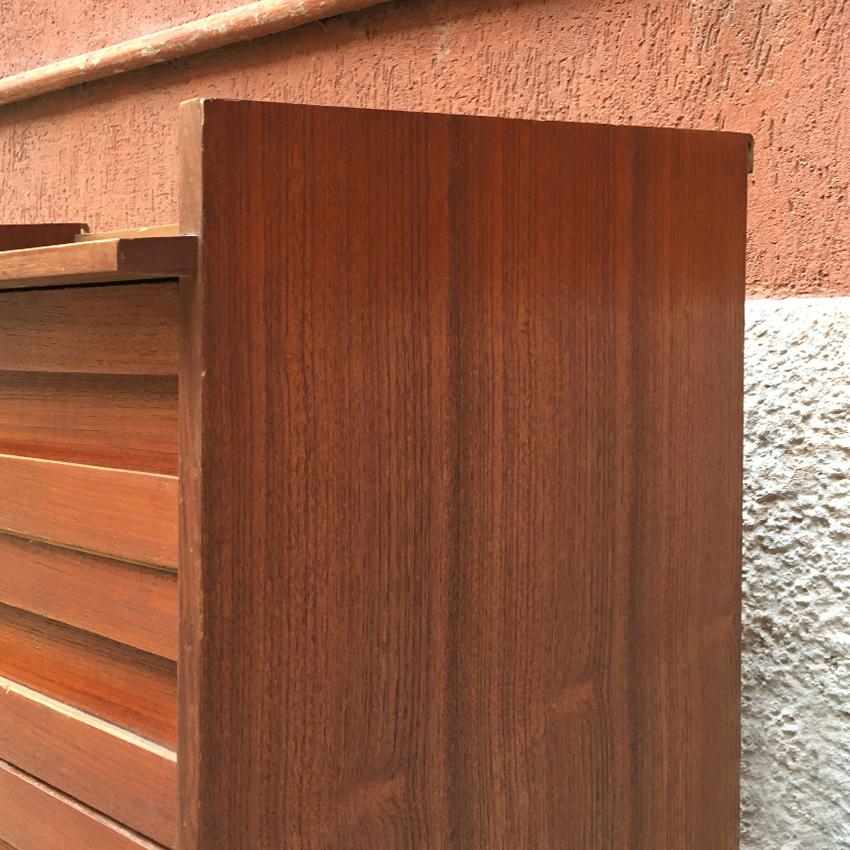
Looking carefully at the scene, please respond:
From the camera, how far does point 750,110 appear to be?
4.29 feet

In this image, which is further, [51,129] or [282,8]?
[51,129]

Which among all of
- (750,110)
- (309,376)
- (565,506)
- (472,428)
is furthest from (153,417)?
(750,110)

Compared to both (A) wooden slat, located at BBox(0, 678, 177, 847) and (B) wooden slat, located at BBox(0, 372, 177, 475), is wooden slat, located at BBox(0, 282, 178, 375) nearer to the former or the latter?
(B) wooden slat, located at BBox(0, 372, 177, 475)

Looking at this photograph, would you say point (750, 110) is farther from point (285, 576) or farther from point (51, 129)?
point (51, 129)

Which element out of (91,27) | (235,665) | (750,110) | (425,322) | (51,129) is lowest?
(235,665)

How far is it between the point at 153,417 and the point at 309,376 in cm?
12

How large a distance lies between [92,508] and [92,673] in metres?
0.14

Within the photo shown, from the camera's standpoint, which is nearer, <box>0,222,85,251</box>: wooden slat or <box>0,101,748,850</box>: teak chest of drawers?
<box>0,101,748,850</box>: teak chest of drawers

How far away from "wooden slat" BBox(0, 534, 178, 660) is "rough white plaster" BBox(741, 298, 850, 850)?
75 centimetres

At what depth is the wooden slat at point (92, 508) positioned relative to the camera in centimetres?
80

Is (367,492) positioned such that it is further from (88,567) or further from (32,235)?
(32,235)

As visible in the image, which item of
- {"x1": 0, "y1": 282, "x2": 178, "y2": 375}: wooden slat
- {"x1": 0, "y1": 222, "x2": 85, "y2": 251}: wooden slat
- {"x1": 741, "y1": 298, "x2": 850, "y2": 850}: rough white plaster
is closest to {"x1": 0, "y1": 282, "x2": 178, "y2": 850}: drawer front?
{"x1": 0, "y1": 282, "x2": 178, "y2": 375}: wooden slat

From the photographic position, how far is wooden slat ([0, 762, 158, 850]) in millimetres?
867

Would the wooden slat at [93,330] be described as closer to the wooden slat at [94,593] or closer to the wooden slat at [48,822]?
the wooden slat at [94,593]
